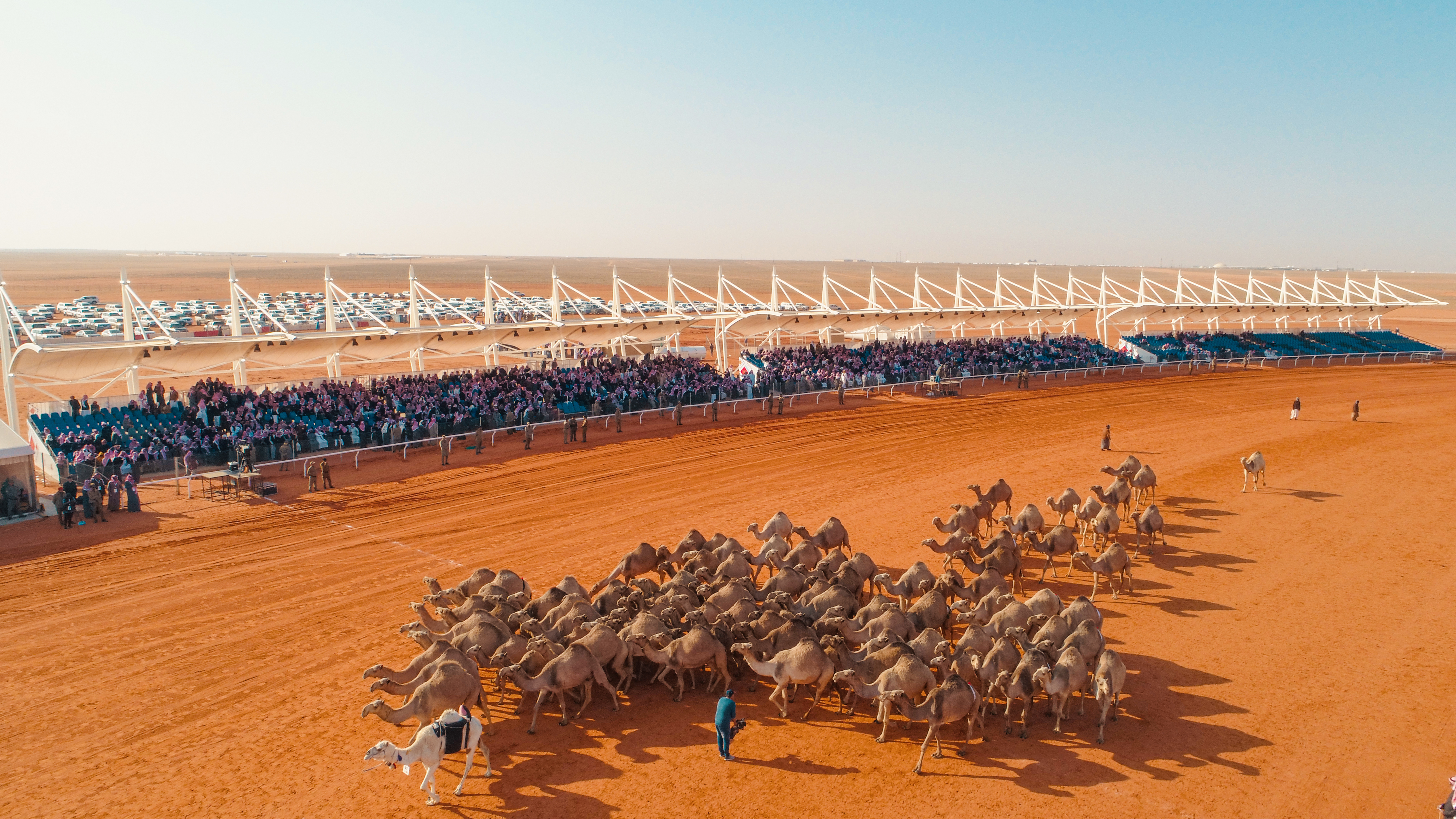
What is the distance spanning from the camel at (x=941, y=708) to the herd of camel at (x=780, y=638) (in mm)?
27

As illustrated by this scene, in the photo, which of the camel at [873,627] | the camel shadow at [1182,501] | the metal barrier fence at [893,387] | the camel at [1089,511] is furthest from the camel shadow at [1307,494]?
the metal barrier fence at [893,387]

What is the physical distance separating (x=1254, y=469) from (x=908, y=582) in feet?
54.9

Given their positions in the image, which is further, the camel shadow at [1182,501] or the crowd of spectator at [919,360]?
the crowd of spectator at [919,360]

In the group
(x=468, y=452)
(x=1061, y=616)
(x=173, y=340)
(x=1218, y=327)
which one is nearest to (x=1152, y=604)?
(x=1061, y=616)

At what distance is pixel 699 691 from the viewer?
1417 centimetres

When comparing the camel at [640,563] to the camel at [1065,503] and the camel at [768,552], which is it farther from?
the camel at [1065,503]

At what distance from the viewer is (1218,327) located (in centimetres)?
8138

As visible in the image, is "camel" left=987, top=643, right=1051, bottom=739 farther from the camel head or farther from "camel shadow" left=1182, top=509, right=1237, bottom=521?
"camel shadow" left=1182, top=509, right=1237, bottom=521

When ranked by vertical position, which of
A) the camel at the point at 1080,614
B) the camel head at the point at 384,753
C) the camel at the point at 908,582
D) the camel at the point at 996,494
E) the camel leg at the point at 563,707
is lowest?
the camel leg at the point at 563,707

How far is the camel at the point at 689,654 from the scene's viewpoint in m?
13.5

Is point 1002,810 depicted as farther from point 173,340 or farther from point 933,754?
point 173,340

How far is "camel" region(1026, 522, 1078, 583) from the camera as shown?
18781 mm

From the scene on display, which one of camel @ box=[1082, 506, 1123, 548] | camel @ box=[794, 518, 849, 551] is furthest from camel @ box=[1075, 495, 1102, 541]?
camel @ box=[794, 518, 849, 551]

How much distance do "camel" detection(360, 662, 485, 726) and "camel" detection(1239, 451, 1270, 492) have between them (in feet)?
82.2
